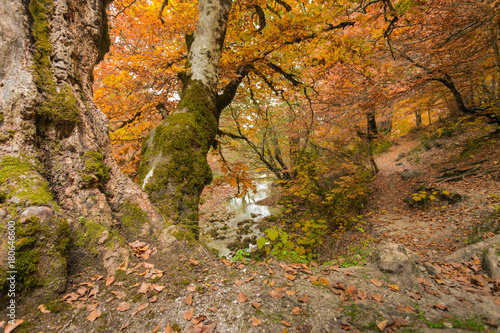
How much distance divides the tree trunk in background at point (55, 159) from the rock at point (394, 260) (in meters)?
2.33

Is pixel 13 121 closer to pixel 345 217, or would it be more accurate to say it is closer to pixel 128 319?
pixel 128 319

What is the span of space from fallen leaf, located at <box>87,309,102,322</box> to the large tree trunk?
0.88m

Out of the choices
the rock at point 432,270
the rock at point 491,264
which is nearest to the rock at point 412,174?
the rock at point 491,264

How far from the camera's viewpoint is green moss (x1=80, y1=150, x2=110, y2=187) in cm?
166

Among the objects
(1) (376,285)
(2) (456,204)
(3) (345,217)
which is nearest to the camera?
(1) (376,285)

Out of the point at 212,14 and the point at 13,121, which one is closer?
the point at 13,121

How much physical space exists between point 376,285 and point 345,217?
461 cm

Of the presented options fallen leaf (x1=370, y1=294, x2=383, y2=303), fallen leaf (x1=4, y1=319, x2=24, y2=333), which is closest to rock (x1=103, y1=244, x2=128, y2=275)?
fallen leaf (x1=4, y1=319, x2=24, y2=333)

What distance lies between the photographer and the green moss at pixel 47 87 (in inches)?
63.2

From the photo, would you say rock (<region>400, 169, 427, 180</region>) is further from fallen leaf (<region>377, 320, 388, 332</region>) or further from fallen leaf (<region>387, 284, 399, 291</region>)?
fallen leaf (<region>377, 320, 388, 332</region>)

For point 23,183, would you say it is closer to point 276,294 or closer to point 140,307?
point 140,307

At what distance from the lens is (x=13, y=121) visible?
1.45m

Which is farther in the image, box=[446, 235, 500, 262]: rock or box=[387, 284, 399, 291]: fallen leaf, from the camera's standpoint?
box=[446, 235, 500, 262]: rock

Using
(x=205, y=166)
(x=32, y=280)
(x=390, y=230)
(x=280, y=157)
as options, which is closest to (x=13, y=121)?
(x=32, y=280)
